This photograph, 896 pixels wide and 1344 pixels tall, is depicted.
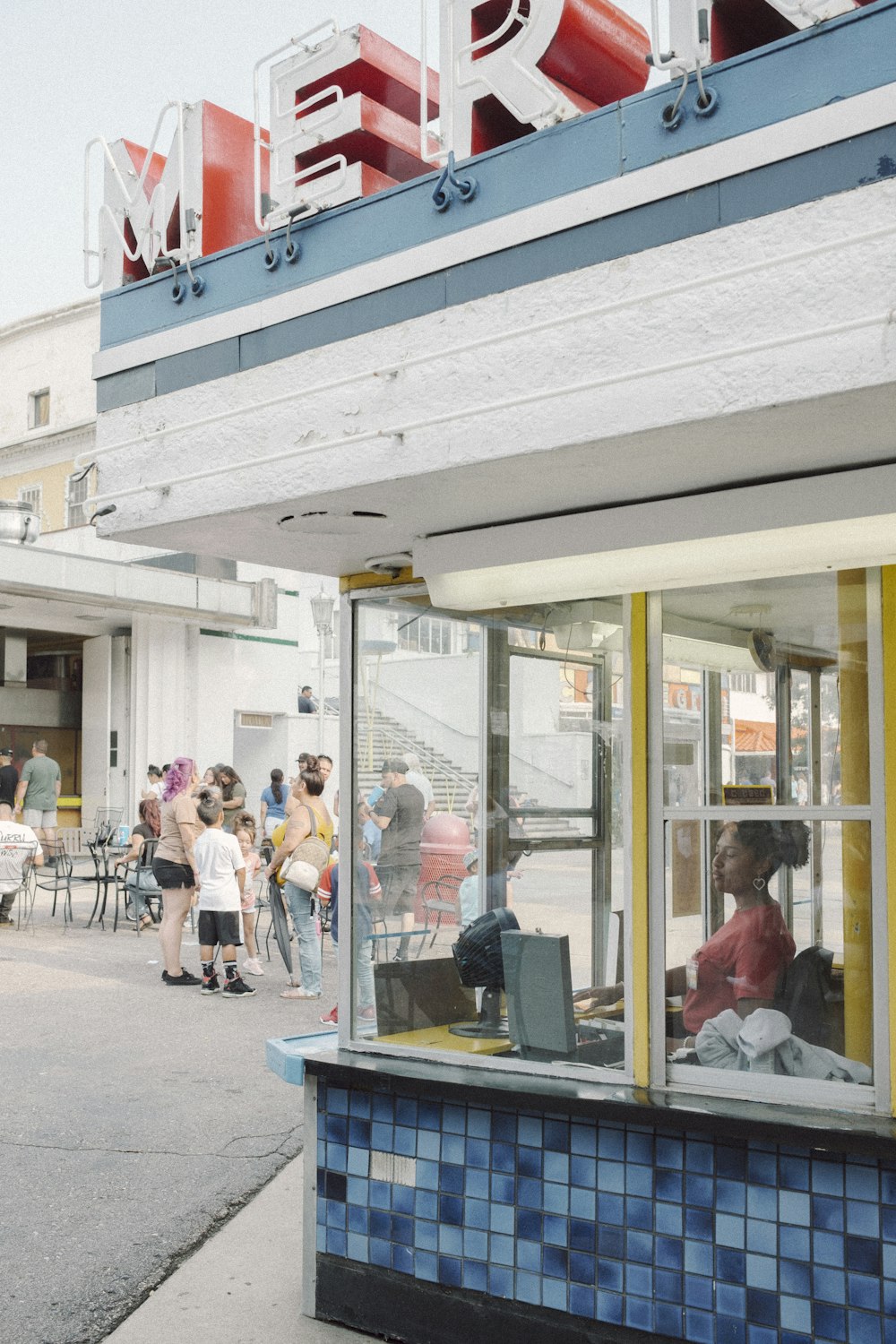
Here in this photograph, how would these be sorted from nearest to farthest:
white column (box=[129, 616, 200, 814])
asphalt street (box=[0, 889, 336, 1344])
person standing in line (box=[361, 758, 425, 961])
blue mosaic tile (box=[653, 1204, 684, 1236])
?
blue mosaic tile (box=[653, 1204, 684, 1236])
person standing in line (box=[361, 758, 425, 961])
asphalt street (box=[0, 889, 336, 1344])
white column (box=[129, 616, 200, 814])

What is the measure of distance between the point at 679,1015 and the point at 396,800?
4.06ft

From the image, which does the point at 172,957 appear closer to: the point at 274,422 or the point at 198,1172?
the point at 198,1172

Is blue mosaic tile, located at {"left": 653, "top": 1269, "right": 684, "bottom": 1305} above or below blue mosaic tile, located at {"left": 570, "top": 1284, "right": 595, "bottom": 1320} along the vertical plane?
above

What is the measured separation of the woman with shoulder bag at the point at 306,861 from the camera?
9.00 metres

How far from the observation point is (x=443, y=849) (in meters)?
4.29

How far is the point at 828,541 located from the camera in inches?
124

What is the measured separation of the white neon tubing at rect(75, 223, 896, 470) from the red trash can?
1.53 metres

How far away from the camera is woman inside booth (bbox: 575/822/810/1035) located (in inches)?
140

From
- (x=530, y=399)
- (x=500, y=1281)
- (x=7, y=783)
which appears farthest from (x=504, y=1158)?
(x=7, y=783)

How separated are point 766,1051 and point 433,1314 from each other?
4.24 ft

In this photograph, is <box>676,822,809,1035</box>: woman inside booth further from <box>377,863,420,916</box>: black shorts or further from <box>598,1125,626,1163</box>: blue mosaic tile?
<box>377,863,420,916</box>: black shorts

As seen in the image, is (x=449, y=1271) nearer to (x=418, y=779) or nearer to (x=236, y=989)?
(x=418, y=779)

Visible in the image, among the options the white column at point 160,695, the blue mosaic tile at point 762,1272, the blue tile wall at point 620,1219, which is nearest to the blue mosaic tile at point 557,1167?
the blue tile wall at point 620,1219

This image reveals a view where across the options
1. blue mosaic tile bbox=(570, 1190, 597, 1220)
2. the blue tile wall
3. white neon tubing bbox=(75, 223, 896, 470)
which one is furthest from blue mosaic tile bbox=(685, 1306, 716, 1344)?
white neon tubing bbox=(75, 223, 896, 470)
